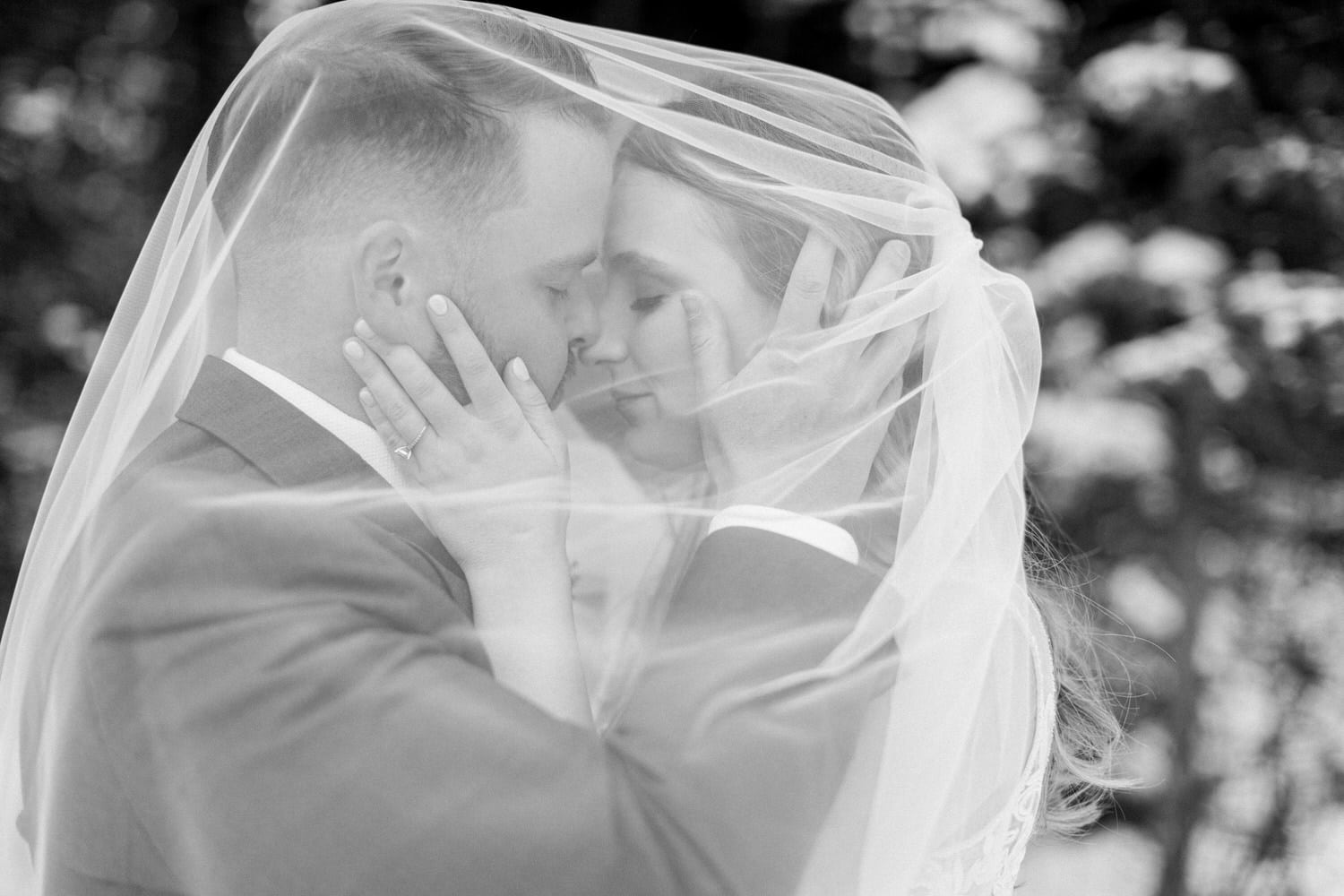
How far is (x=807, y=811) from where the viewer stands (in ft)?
4.30

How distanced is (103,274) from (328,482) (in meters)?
4.09

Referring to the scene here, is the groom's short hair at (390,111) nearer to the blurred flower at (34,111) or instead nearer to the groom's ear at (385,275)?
the groom's ear at (385,275)

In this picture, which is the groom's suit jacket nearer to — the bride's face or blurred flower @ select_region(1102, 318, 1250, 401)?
the bride's face

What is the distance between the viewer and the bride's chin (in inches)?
66.1

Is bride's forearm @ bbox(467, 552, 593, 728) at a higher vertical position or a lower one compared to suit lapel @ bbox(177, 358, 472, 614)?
lower

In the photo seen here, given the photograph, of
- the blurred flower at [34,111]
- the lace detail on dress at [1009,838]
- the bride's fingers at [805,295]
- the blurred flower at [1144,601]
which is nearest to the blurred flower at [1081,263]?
the blurred flower at [1144,601]

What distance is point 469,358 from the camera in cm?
143

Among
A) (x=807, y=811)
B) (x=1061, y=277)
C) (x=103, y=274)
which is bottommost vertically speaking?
(x=1061, y=277)

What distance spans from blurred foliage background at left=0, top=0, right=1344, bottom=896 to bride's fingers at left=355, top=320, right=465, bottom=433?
3096 millimetres

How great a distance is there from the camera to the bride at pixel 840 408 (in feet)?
5.08

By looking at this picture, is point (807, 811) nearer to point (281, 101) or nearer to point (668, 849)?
point (668, 849)

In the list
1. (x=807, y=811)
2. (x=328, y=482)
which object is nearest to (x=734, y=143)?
(x=328, y=482)

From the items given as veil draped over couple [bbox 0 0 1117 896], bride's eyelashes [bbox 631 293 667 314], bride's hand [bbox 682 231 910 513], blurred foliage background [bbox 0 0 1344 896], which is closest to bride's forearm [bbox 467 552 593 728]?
veil draped over couple [bbox 0 0 1117 896]

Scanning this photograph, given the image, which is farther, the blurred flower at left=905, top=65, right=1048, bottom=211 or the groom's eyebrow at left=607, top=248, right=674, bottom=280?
the blurred flower at left=905, top=65, right=1048, bottom=211
